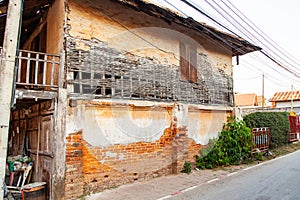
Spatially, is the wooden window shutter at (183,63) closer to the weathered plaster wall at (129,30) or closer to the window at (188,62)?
the window at (188,62)

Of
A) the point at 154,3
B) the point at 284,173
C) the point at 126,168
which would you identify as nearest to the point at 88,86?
the point at 126,168

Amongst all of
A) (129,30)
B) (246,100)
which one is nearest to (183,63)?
(129,30)

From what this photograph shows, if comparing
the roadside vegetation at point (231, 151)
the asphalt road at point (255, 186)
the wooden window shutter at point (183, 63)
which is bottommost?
the asphalt road at point (255, 186)

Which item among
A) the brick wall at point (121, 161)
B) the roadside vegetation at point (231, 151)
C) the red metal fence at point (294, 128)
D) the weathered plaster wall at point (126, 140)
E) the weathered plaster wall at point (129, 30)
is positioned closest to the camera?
the brick wall at point (121, 161)

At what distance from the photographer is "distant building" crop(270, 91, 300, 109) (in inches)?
1226

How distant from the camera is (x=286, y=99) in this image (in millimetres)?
31734

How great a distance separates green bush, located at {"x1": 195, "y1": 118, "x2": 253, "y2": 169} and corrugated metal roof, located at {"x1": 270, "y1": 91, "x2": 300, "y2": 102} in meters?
24.6

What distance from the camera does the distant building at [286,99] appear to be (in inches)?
1226

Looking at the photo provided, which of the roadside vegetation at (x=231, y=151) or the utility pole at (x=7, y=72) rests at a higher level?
the utility pole at (x=7, y=72)

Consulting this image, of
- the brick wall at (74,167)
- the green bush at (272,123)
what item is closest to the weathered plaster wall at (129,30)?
the brick wall at (74,167)

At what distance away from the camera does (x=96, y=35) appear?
6.67 meters

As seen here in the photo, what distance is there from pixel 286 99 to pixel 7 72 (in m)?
34.4

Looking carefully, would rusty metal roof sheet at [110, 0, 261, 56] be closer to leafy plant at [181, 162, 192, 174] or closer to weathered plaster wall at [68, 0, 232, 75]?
weathered plaster wall at [68, 0, 232, 75]

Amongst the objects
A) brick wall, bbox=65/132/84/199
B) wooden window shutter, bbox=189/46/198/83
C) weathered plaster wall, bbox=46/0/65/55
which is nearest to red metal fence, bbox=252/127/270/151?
wooden window shutter, bbox=189/46/198/83
